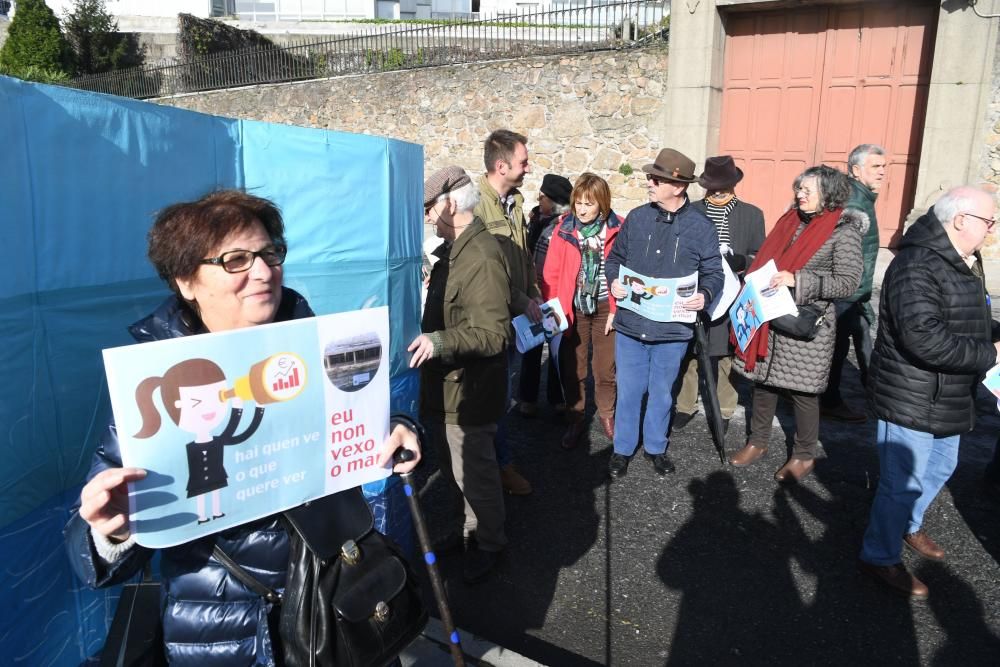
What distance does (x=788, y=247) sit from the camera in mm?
4320

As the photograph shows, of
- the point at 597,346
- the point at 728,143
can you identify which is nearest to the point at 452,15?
the point at 728,143

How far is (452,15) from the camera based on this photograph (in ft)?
97.1

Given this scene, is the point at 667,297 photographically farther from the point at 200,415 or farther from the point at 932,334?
the point at 200,415

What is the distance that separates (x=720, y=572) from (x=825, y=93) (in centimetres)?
922

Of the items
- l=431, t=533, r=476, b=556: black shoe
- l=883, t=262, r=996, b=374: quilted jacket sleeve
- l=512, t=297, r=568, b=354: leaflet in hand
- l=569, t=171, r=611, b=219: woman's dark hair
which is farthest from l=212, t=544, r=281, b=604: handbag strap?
l=569, t=171, r=611, b=219: woman's dark hair

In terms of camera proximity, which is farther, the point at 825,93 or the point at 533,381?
the point at 825,93

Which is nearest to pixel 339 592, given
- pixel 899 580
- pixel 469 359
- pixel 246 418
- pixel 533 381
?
pixel 246 418

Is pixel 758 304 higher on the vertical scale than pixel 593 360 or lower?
higher

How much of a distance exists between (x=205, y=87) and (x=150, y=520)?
18.9 metres

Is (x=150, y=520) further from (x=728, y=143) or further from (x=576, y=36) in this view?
(x=576, y=36)

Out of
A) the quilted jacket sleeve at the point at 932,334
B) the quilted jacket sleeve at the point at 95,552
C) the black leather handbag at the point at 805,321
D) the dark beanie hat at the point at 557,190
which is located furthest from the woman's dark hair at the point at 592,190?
the quilted jacket sleeve at the point at 95,552

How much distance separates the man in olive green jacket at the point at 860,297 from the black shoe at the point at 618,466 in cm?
167

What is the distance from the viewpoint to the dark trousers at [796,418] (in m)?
4.37

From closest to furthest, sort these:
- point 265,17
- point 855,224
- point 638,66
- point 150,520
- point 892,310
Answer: point 150,520 → point 892,310 → point 855,224 → point 638,66 → point 265,17
